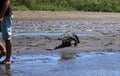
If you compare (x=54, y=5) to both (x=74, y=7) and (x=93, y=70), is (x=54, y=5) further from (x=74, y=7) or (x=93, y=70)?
(x=93, y=70)

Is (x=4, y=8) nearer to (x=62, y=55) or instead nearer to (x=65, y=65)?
(x=65, y=65)

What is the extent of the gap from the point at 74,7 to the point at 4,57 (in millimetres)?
17445

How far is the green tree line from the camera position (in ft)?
87.9

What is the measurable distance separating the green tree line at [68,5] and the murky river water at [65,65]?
52.2 feet

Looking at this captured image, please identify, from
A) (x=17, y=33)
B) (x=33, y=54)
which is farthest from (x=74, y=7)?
(x=33, y=54)

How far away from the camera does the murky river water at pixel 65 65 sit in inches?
340

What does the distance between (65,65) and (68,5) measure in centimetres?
1868

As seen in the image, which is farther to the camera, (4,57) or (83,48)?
(83,48)

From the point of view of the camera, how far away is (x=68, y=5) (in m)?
27.9

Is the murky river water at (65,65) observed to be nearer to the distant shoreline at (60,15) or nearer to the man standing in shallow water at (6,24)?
the man standing in shallow water at (6,24)

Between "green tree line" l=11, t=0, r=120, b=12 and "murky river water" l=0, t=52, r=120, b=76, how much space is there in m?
15.9

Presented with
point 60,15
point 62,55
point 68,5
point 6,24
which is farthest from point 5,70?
point 68,5

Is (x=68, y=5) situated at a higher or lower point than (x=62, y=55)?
lower

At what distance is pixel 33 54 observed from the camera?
35.6 feet
